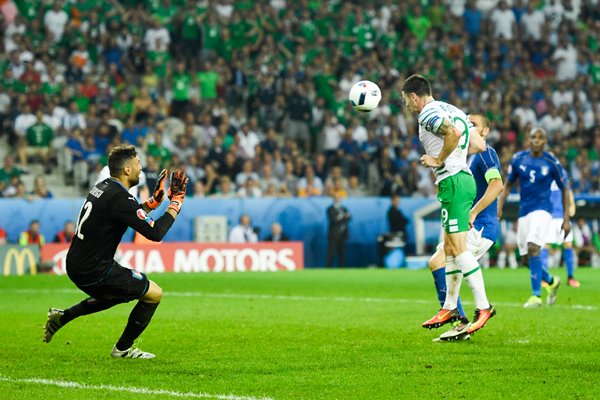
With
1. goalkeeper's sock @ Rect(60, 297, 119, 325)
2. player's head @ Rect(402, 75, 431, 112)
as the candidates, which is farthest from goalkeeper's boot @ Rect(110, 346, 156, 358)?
player's head @ Rect(402, 75, 431, 112)

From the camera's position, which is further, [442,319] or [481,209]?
[481,209]

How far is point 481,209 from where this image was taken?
11.7m

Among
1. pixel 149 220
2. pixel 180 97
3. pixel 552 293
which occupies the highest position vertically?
pixel 180 97

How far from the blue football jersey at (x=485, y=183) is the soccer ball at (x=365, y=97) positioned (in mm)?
1487

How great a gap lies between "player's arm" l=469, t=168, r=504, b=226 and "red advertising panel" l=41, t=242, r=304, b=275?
13.1 metres

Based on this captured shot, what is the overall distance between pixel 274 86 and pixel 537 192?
571 inches

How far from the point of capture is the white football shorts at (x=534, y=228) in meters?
15.9

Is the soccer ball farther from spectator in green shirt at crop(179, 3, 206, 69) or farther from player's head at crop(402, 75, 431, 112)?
spectator in green shirt at crop(179, 3, 206, 69)

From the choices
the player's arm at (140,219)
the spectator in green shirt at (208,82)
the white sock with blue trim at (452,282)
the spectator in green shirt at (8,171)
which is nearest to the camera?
the player's arm at (140,219)

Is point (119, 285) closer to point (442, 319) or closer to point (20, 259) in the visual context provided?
point (442, 319)

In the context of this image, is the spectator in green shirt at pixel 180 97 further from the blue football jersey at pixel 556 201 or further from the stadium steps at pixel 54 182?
the blue football jersey at pixel 556 201

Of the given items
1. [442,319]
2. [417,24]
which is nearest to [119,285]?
[442,319]

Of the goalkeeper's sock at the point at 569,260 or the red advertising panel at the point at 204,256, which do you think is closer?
the goalkeeper's sock at the point at 569,260

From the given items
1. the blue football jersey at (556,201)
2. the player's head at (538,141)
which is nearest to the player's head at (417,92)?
the player's head at (538,141)
